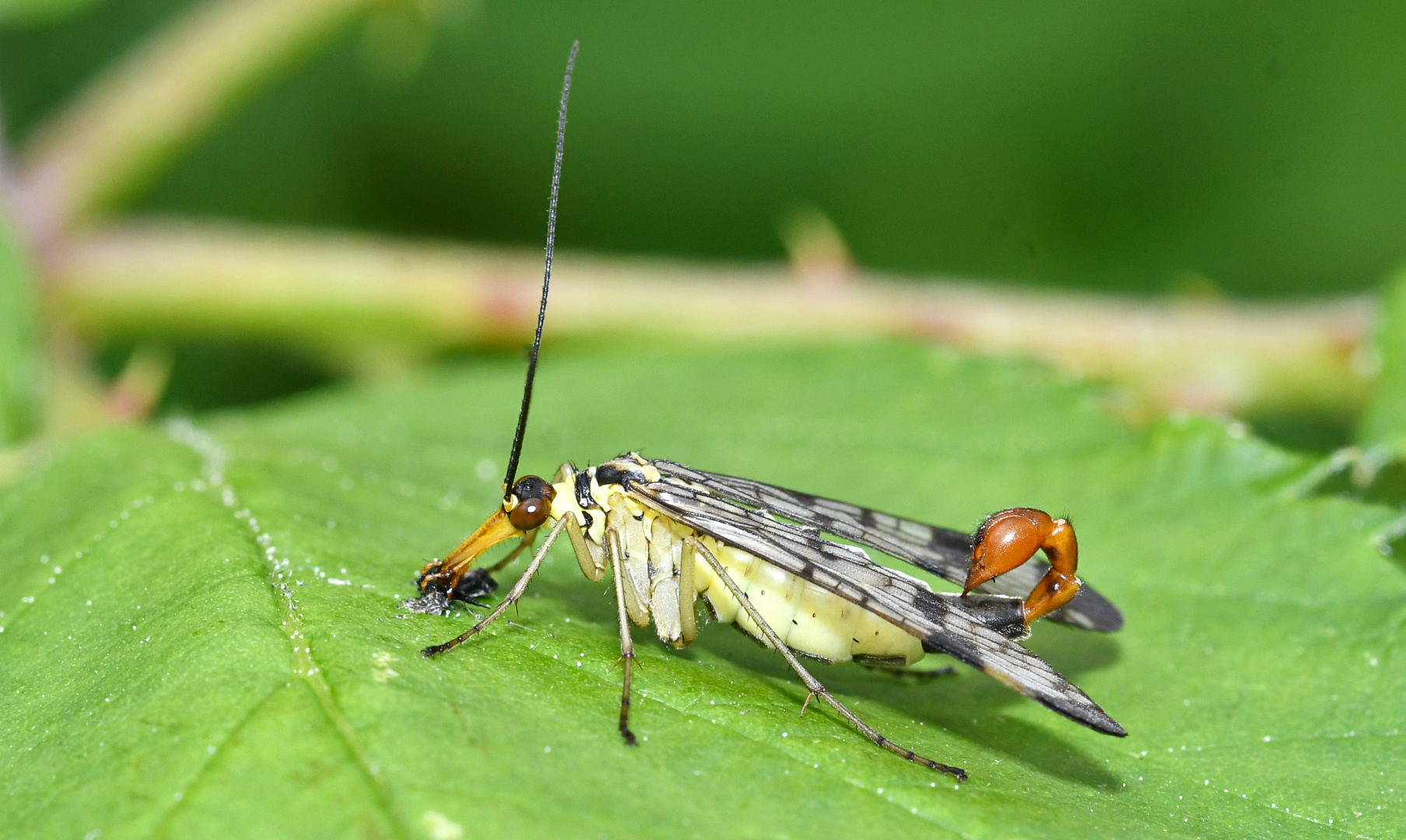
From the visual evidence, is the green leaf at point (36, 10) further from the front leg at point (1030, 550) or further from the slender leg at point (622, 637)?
the front leg at point (1030, 550)

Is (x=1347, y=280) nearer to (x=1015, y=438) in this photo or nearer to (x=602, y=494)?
(x=1015, y=438)

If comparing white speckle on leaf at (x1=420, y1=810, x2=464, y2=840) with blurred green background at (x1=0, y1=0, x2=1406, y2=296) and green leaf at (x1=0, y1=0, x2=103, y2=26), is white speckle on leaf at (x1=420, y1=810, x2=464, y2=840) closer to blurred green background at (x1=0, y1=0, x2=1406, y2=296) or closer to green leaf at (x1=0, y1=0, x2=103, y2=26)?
green leaf at (x1=0, y1=0, x2=103, y2=26)

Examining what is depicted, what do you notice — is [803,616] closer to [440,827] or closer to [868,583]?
[868,583]

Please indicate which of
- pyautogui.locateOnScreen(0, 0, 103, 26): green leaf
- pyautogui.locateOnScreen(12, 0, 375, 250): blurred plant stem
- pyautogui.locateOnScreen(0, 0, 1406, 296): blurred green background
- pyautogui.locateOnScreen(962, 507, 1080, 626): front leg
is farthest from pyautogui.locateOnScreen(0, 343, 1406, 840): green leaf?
pyautogui.locateOnScreen(0, 0, 1406, 296): blurred green background

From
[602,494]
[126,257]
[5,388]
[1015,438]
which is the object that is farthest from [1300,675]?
[126,257]

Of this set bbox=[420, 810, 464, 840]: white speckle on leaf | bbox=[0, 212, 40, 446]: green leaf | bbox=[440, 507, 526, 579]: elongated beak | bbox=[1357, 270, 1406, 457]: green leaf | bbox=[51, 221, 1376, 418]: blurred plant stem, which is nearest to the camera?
bbox=[420, 810, 464, 840]: white speckle on leaf
